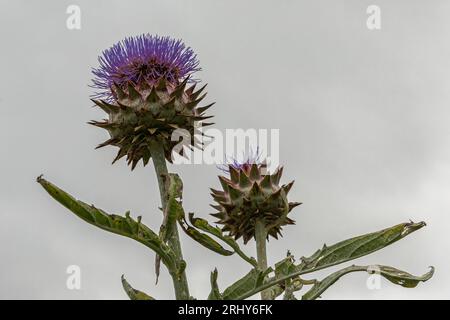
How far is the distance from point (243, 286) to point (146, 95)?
1417mm

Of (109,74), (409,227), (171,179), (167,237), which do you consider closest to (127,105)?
(109,74)

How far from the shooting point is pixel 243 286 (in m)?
3.29

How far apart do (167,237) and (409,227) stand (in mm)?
1306

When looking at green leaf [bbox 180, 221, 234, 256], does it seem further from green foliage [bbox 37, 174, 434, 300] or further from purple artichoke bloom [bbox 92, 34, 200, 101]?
purple artichoke bloom [bbox 92, 34, 200, 101]

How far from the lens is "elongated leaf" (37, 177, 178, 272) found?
3.10 m

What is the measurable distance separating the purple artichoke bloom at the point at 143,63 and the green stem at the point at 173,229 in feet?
1.70

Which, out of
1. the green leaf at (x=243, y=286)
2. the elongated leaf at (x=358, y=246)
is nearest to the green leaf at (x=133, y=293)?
the green leaf at (x=243, y=286)

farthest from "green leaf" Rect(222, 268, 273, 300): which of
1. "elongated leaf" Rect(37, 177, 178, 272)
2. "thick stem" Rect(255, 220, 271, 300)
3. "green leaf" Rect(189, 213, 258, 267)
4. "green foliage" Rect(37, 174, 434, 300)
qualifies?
"thick stem" Rect(255, 220, 271, 300)

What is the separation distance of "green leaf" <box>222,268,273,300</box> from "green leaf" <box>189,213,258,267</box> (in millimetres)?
231

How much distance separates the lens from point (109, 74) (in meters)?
4.20

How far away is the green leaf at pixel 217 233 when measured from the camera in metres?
3.54

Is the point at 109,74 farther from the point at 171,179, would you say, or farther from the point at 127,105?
A: the point at 171,179

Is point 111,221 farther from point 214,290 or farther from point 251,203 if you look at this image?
point 251,203
